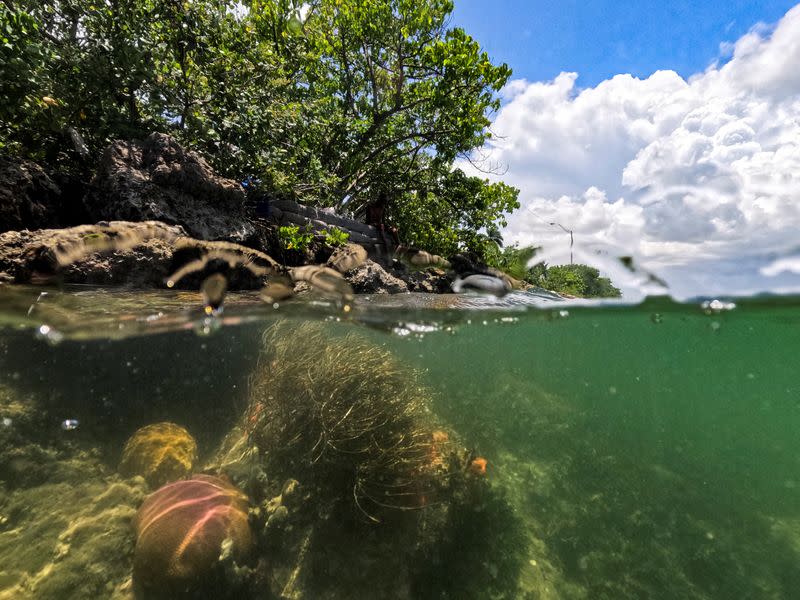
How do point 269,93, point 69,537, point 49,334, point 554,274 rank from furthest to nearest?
point 554,274, point 269,93, point 49,334, point 69,537

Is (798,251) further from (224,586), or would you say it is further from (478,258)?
(224,586)

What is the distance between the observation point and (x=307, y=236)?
798 centimetres

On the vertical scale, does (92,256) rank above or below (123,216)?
below

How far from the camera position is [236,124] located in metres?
8.89

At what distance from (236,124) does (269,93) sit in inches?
73.2

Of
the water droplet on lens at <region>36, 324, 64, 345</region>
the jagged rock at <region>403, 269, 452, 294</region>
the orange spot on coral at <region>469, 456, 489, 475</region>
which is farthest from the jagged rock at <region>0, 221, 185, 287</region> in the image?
the orange spot on coral at <region>469, 456, 489, 475</region>

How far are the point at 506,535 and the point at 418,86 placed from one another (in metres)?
14.7

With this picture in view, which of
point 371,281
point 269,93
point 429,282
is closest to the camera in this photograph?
point 371,281

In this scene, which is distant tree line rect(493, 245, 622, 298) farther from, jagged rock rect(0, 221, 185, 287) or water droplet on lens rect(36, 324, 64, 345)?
water droplet on lens rect(36, 324, 64, 345)

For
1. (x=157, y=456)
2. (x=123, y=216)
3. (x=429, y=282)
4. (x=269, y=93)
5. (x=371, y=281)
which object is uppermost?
(x=269, y=93)

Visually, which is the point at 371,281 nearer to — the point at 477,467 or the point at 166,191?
the point at 166,191

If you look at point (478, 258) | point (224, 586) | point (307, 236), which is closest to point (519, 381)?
point (478, 258)

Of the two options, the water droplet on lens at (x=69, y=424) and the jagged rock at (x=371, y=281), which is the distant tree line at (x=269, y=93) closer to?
the jagged rock at (x=371, y=281)

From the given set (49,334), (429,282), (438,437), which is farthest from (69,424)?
(429,282)
